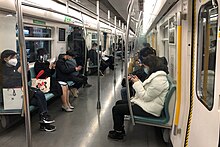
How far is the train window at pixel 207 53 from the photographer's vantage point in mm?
1759

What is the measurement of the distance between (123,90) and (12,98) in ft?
6.05

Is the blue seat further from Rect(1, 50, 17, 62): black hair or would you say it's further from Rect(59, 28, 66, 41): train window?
Rect(59, 28, 66, 41): train window

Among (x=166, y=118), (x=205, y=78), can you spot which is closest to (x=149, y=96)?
(x=166, y=118)

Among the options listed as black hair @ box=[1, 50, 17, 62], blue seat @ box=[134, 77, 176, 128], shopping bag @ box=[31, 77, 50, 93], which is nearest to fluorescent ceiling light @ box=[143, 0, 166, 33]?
blue seat @ box=[134, 77, 176, 128]

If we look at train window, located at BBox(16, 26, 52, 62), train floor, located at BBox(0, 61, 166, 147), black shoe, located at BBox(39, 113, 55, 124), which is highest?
train window, located at BBox(16, 26, 52, 62)

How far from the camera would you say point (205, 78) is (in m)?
2.00

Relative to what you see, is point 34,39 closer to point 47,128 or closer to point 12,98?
point 12,98

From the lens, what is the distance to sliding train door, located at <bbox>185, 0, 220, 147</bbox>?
1.64 metres

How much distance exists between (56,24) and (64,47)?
3.61 ft

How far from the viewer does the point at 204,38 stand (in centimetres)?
205

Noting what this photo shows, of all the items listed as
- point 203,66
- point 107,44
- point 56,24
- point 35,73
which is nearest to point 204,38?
point 203,66

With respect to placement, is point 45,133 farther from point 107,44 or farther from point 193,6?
point 107,44

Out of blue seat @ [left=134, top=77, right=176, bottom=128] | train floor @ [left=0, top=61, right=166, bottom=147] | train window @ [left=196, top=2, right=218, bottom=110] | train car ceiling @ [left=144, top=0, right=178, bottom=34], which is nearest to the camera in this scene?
train window @ [left=196, top=2, right=218, bottom=110]

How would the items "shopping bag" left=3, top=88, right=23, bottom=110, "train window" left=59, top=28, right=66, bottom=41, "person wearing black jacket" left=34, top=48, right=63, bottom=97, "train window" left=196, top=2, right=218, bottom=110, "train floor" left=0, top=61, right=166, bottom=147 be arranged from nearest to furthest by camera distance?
"train window" left=196, top=2, right=218, bottom=110 < "train floor" left=0, top=61, right=166, bottom=147 < "shopping bag" left=3, top=88, right=23, bottom=110 < "person wearing black jacket" left=34, top=48, right=63, bottom=97 < "train window" left=59, top=28, right=66, bottom=41
